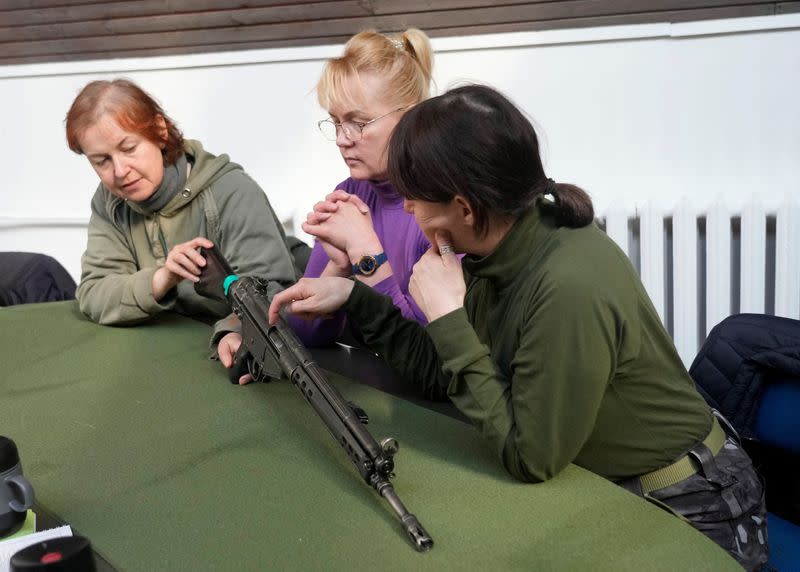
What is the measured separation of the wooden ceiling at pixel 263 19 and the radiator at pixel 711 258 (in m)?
0.72

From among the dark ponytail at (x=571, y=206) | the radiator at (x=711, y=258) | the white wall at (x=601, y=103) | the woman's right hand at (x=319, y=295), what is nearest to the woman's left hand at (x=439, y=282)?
the dark ponytail at (x=571, y=206)

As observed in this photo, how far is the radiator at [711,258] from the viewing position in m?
3.14

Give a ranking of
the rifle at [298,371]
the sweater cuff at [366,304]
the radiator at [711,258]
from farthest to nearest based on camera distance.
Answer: the radiator at [711,258], the sweater cuff at [366,304], the rifle at [298,371]

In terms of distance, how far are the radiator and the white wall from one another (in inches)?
3.1

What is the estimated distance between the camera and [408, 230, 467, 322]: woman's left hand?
4.61ft

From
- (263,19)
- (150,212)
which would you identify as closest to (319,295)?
(150,212)

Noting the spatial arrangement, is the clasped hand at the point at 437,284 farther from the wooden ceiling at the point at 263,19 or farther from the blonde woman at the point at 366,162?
the wooden ceiling at the point at 263,19

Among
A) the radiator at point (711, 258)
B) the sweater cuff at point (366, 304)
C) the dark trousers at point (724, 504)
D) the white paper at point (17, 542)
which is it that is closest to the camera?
the white paper at point (17, 542)

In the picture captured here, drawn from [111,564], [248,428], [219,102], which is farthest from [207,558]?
[219,102]

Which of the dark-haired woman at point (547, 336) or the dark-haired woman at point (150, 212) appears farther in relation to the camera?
the dark-haired woman at point (150, 212)

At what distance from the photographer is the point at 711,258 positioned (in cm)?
324

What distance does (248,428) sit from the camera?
A: 1592 mm

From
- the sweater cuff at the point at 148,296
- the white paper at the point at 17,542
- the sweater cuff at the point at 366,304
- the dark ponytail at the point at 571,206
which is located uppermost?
the dark ponytail at the point at 571,206

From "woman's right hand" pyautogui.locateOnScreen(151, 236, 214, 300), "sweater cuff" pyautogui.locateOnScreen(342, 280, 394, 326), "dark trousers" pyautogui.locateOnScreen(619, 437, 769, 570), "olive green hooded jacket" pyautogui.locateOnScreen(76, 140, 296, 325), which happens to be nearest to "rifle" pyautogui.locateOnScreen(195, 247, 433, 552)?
"woman's right hand" pyautogui.locateOnScreen(151, 236, 214, 300)
